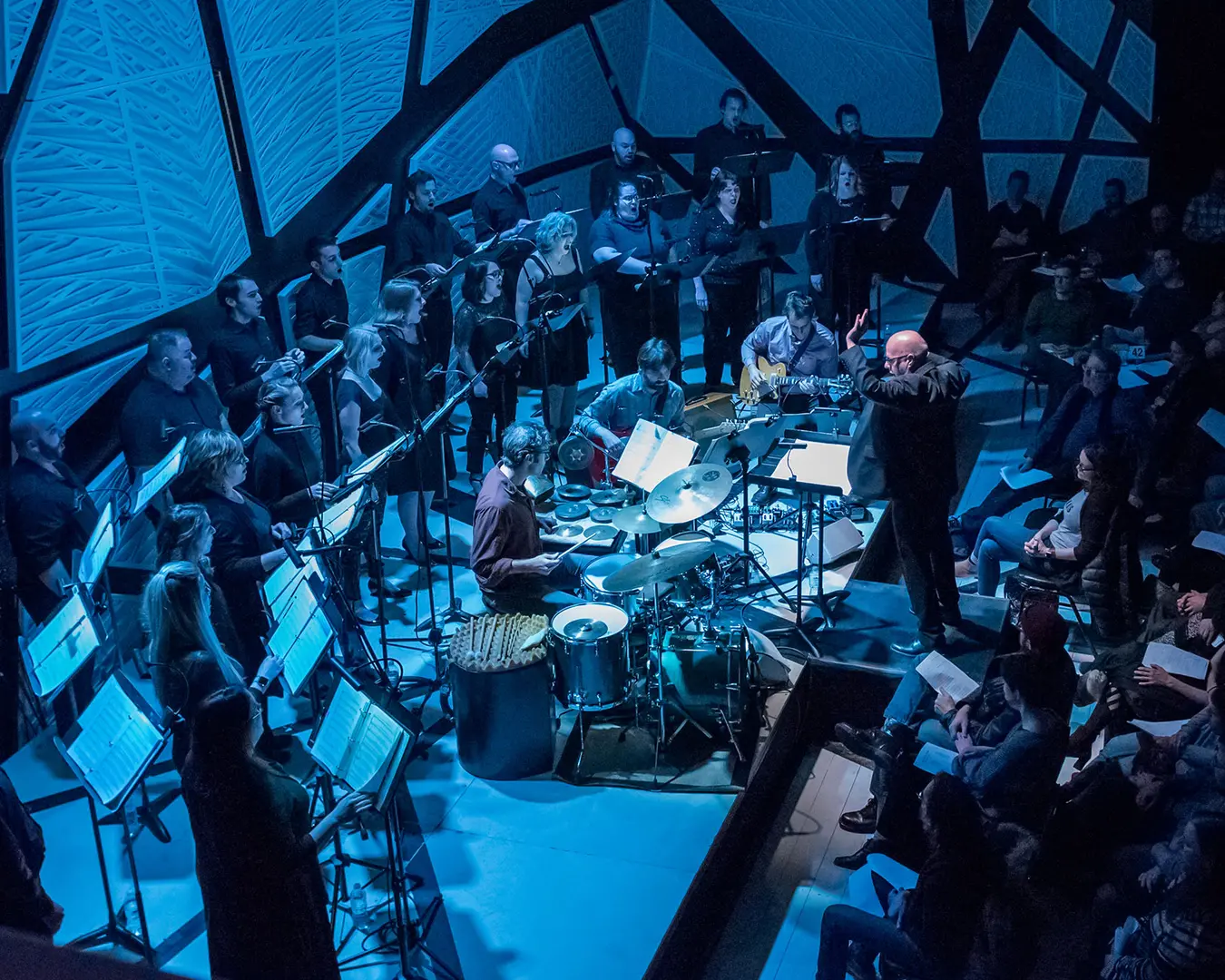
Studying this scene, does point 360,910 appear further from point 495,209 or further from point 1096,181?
point 1096,181

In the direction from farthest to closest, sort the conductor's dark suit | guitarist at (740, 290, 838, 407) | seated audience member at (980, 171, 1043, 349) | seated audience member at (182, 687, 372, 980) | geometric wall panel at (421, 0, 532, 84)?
seated audience member at (980, 171, 1043, 349) < geometric wall panel at (421, 0, 532, 84) < guitarist at (740, 290, 838, 407) < the conductor's dark suit < seated audience member at (182, 687, 372, 980)

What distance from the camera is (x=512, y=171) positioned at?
8.63 metres

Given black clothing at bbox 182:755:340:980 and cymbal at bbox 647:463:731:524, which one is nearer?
black clothing at bbox 182:755:340:980

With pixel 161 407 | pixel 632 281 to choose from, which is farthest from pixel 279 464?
pixel 632 281

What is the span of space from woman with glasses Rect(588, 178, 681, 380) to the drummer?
4.15 ft

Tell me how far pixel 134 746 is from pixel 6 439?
266cm

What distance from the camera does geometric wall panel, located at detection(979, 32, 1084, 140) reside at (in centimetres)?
1037

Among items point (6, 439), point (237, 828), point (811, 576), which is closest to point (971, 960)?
point (237, 828)

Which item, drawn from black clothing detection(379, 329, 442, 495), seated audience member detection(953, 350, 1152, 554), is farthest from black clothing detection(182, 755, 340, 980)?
seated audience member detection(953, 350, 1152, 554)

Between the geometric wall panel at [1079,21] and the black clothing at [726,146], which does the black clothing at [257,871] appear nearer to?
the black clothing at [726,146]

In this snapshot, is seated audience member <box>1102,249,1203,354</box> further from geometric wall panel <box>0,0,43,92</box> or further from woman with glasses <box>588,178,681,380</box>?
geometric wall panel <box>0,0,43,92</box>

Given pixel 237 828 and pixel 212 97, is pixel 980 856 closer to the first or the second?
pixel 237 828

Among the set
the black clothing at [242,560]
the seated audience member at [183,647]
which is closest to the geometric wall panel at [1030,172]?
the black clothing at [242,560]

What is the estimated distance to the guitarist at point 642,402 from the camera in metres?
6.79
